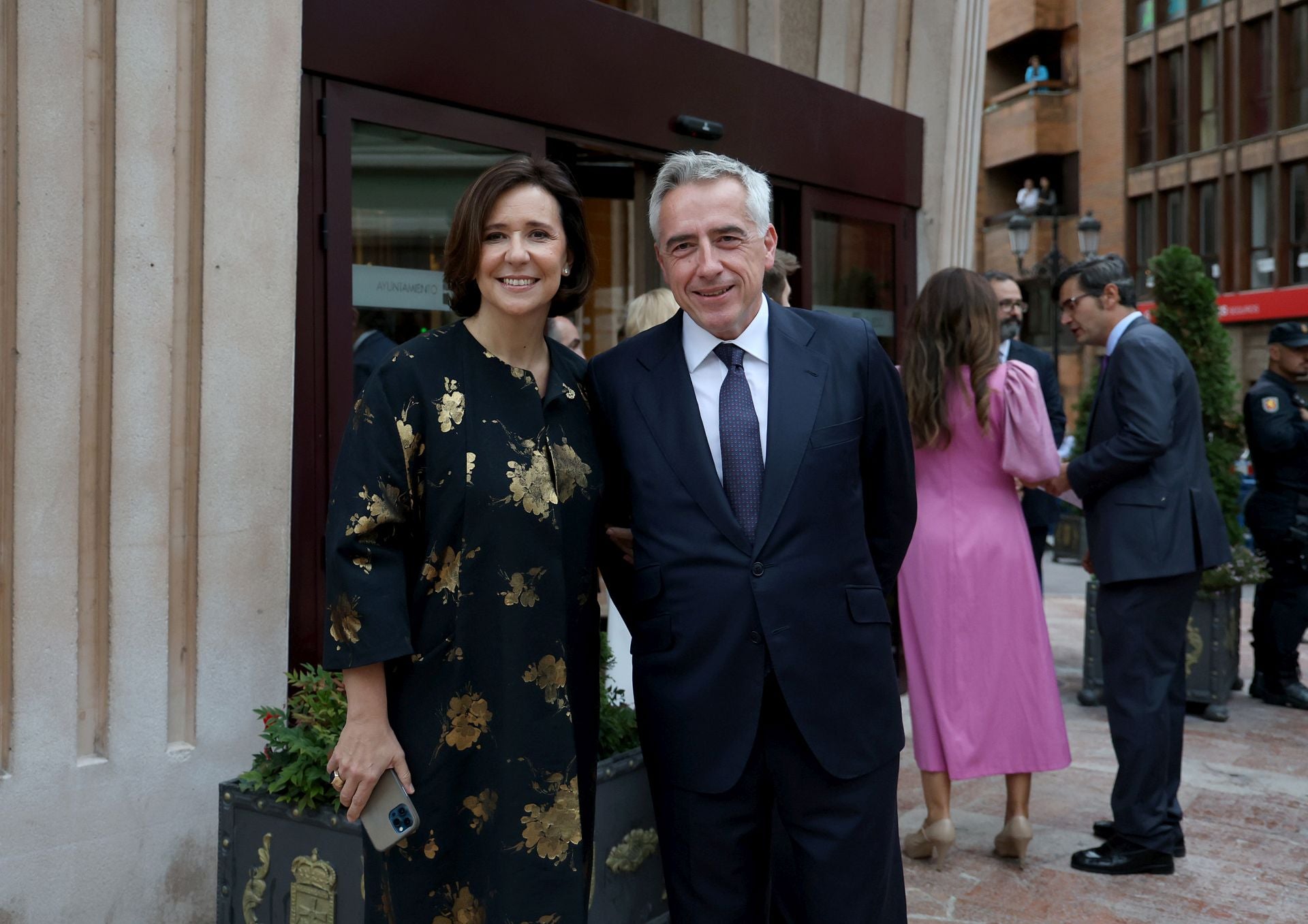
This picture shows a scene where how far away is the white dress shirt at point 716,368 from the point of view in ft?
8.53

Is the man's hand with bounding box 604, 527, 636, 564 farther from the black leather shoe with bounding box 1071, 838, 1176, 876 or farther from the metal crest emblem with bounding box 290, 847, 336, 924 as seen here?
the black leather shoe with bounding box 1071, 838, 1176, 876

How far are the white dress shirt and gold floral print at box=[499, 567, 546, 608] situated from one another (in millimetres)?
470

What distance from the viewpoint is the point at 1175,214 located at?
3019 centimetres

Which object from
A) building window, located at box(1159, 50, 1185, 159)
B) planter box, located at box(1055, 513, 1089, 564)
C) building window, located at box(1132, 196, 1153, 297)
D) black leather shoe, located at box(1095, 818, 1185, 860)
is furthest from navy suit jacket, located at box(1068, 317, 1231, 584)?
building window, located at box(1159, 50, 1185, 159)

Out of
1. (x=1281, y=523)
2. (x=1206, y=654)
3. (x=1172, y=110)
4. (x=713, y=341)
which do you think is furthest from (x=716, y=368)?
(x=1172, y=110)

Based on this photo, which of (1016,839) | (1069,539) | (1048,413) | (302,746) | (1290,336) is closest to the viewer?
(302,746)

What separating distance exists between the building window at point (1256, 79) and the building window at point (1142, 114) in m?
2.91

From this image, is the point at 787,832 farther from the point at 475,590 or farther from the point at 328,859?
the point at 328,859

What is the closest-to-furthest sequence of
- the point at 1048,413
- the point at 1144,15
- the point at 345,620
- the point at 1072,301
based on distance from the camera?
the point at 345,620
the point at 1072,301
the point at 1048,413
the point at 1144,15

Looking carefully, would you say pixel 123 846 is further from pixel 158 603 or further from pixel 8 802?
pixel 158 603

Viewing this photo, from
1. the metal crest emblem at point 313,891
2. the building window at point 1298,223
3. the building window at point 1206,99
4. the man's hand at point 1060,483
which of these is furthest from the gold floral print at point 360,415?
the building window at point 1206,99

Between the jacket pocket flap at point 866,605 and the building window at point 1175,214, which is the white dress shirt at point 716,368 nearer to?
the jacket pocket flap at point 866,605

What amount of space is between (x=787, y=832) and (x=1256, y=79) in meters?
29.8

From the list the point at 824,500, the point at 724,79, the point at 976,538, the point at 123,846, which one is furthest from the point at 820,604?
the point at 724,79
